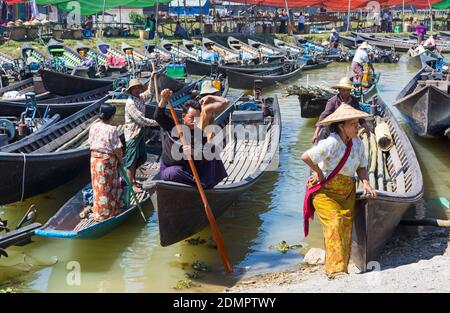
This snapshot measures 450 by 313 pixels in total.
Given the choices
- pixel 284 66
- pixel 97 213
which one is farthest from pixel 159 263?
pixel 284 66

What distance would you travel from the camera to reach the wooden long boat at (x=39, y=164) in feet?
26.3

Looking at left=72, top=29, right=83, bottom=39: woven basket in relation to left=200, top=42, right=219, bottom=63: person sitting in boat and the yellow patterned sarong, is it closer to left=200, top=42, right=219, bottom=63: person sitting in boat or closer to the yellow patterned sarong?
left=200, top=42, right=219, bottom=63: person sitting in boat

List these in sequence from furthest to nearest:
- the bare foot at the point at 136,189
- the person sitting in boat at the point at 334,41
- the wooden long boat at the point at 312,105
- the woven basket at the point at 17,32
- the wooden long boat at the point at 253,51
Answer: the person sitting in boat at the point at 334,41 < the woven basket at the point at 17,32 < the wooden long boat at the point at 253,51 < the wooden long boat at the point at 312,105 < the bare foot at the point at 136,189

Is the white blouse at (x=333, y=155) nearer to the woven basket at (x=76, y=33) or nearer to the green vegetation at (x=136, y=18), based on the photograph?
the woven basket at (x=76, y=33)

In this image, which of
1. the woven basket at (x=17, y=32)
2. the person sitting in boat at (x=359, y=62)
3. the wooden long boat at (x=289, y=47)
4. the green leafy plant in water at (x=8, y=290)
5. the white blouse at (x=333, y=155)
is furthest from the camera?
the wooden long boat at (x=289, y=47)

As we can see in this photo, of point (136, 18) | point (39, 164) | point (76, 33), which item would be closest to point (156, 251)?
point (39, 164)

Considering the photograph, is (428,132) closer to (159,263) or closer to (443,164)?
(443,164)

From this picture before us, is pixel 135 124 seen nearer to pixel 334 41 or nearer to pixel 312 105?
pixel 312 105

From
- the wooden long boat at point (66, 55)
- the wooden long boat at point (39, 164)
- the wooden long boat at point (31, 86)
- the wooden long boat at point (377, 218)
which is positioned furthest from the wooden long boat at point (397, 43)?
the wooden long boat at point (377, 218)

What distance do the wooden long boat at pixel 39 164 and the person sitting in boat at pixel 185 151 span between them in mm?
2339

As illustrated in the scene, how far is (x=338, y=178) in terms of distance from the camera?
18.3ft

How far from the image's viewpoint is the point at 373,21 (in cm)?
4341

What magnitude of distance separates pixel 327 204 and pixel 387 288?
881 mm

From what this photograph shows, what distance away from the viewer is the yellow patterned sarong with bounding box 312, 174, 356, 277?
558 cm
